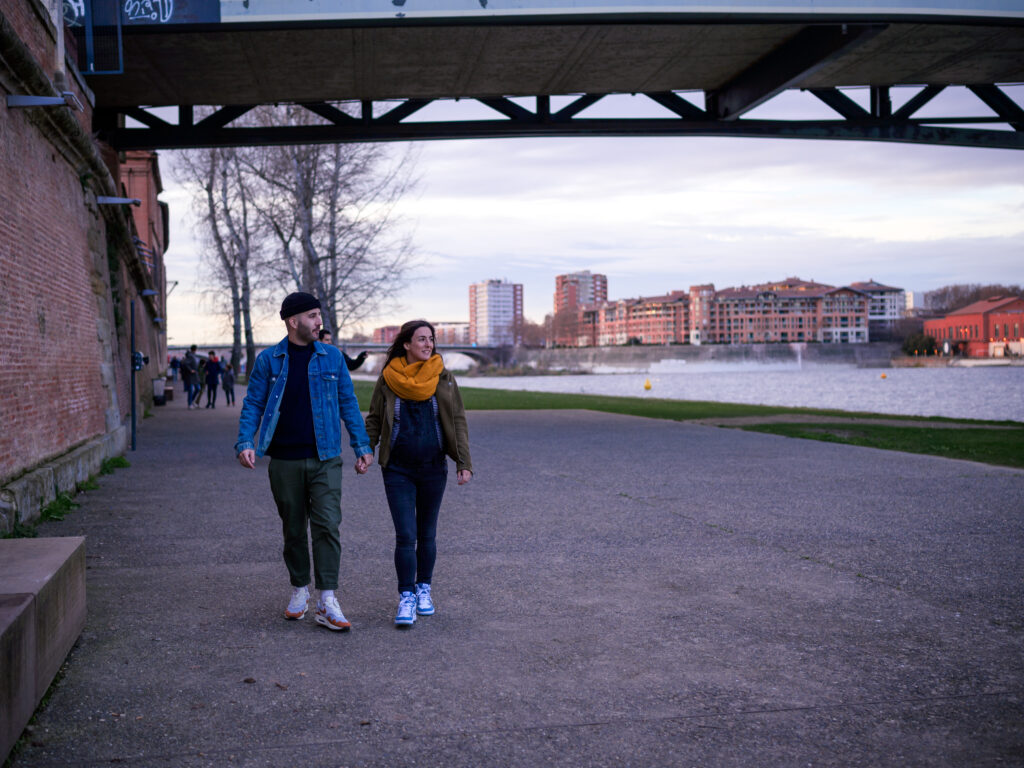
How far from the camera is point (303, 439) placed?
550 cm

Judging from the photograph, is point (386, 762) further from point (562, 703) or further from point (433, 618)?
point (433, 618)

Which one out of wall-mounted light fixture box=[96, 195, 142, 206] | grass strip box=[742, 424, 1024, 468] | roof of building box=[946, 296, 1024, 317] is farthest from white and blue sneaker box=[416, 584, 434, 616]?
roof of building box=[946, 296, 1024, 317]

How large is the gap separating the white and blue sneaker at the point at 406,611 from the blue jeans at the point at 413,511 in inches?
2.6

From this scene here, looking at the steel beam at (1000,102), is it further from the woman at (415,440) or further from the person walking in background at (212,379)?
the person walking in background at (212,379)

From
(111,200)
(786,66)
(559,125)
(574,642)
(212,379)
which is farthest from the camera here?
(212,379)

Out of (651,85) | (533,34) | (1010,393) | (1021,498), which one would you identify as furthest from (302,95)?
(1010,393)

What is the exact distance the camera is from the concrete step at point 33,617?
364 cm

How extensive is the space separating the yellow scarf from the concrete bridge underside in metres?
8.34

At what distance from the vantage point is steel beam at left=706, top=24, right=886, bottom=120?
13.3m

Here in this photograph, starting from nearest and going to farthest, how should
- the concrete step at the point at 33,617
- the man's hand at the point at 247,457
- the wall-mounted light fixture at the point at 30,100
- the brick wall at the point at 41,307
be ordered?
the concrete step at the point at 33,617 < the man's hand at the point at 247,457 < the brick wall at the point at 41,307 < the wall-mounted light fixture at the point at 30,100

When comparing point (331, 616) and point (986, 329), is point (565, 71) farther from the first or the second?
point (986, 329)

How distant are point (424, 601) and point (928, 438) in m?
15.7

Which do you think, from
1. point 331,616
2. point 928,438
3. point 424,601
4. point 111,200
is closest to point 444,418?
point 424,601

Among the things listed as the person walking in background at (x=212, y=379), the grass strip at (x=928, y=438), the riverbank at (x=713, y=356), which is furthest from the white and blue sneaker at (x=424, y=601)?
the riverbank at (x=713, y=356)
